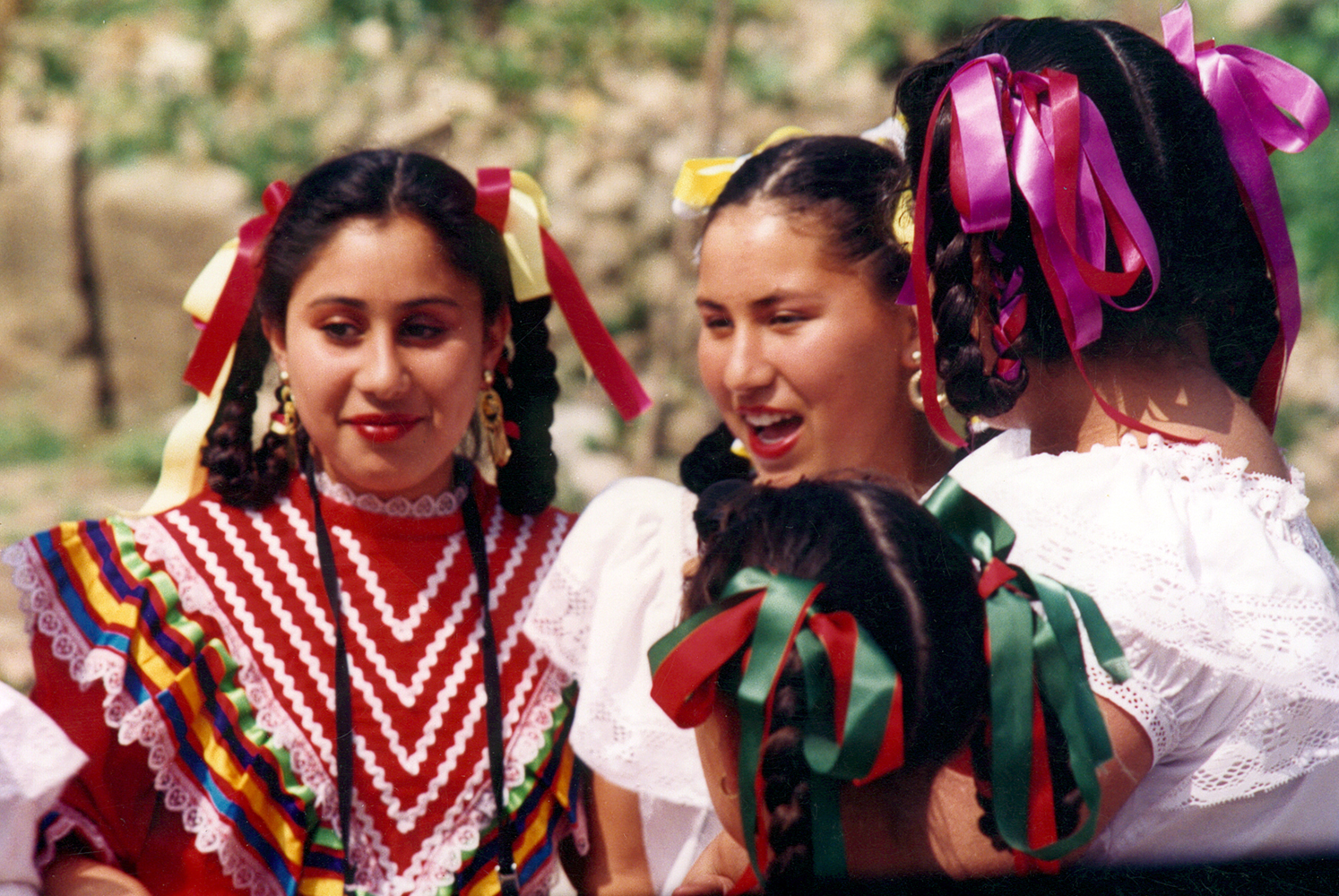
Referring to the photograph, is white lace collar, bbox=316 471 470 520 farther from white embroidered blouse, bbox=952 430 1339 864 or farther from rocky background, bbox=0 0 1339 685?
rocky background, bbox=0 0 1339 685

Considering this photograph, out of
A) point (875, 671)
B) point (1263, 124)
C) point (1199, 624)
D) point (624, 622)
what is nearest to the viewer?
point (875, 671)

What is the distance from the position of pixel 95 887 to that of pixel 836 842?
1024 mm

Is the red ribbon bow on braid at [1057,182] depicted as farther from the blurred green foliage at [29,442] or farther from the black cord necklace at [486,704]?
the blurred green foliage at [29,442]

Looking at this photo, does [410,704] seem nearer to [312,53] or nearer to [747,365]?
[747,365]

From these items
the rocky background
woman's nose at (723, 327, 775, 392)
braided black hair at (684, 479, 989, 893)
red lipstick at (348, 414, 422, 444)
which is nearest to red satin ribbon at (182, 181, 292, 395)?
red lipstick at (348, 414, 422, 444)

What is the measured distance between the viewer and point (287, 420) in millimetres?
2115

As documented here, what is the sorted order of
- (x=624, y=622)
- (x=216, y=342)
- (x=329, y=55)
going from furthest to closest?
(x=329, y=55) < (x=216, y=342) < (x=624, y=622)

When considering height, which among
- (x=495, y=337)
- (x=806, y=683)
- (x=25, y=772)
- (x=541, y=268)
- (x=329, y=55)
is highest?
(x=329, y=55)

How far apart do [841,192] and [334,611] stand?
3.43ft

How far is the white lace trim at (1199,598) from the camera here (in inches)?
56.4

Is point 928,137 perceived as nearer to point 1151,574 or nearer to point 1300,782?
point 1151,574

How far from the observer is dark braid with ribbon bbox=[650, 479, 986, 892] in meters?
1.28

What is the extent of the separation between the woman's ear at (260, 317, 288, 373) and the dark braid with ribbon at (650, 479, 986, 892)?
1007 millimetres

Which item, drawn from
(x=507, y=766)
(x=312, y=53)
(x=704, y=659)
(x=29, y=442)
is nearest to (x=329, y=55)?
(x=312, y=53)
